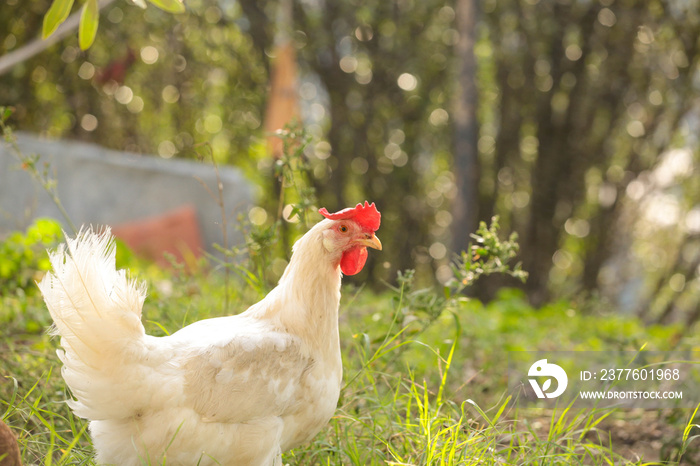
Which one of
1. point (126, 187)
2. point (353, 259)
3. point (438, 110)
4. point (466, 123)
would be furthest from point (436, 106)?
point (353, 259)

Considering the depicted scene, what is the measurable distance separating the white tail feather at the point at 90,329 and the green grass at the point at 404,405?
136 mm

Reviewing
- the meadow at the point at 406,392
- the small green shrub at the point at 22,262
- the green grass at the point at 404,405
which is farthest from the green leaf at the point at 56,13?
the small green shrub at the point at 22,262

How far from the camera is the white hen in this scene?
2.14 m

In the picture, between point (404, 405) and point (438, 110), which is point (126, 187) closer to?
point (438, 110)

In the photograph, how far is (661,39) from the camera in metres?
8.10

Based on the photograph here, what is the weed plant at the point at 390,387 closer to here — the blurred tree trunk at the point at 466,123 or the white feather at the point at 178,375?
the white feather at the point at 178,375

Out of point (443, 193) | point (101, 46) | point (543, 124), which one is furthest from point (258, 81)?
point (543, 124)

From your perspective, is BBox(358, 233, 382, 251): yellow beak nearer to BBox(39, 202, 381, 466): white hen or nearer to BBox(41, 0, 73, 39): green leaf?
BBox(39, 202, 381, 466): white hen

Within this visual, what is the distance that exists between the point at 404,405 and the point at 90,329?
150 centimetres

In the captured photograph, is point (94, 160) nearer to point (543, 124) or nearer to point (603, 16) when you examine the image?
point (543, 124)

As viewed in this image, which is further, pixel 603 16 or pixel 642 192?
pixel 642 192

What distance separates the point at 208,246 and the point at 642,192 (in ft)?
17.3

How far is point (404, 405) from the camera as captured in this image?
311cm

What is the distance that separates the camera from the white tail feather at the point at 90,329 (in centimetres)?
212
